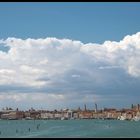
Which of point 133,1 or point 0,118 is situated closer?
point 133,1

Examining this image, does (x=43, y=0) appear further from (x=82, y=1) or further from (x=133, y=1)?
(x=133, y=1)

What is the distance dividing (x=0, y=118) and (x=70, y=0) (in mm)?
197088

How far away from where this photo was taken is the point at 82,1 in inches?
152

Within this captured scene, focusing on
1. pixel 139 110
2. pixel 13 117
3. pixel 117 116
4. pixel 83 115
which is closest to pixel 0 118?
pixel 13 117

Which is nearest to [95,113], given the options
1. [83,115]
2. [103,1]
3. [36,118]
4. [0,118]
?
[83,115]

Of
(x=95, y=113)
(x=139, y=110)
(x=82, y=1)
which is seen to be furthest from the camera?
(x=95, y=113)

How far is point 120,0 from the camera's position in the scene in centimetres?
387

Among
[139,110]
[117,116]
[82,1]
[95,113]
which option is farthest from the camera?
[95,113]

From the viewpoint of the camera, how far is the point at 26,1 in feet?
12.8

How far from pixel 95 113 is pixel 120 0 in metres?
192

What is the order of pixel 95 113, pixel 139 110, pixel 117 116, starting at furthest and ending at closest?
1. pixel 95 113
2. pixel 117 116
3. pixel 139 110

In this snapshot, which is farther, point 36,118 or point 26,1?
point 36,118

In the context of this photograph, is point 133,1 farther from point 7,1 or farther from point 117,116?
point 117,116

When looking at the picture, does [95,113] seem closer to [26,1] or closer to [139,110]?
[139,110]
